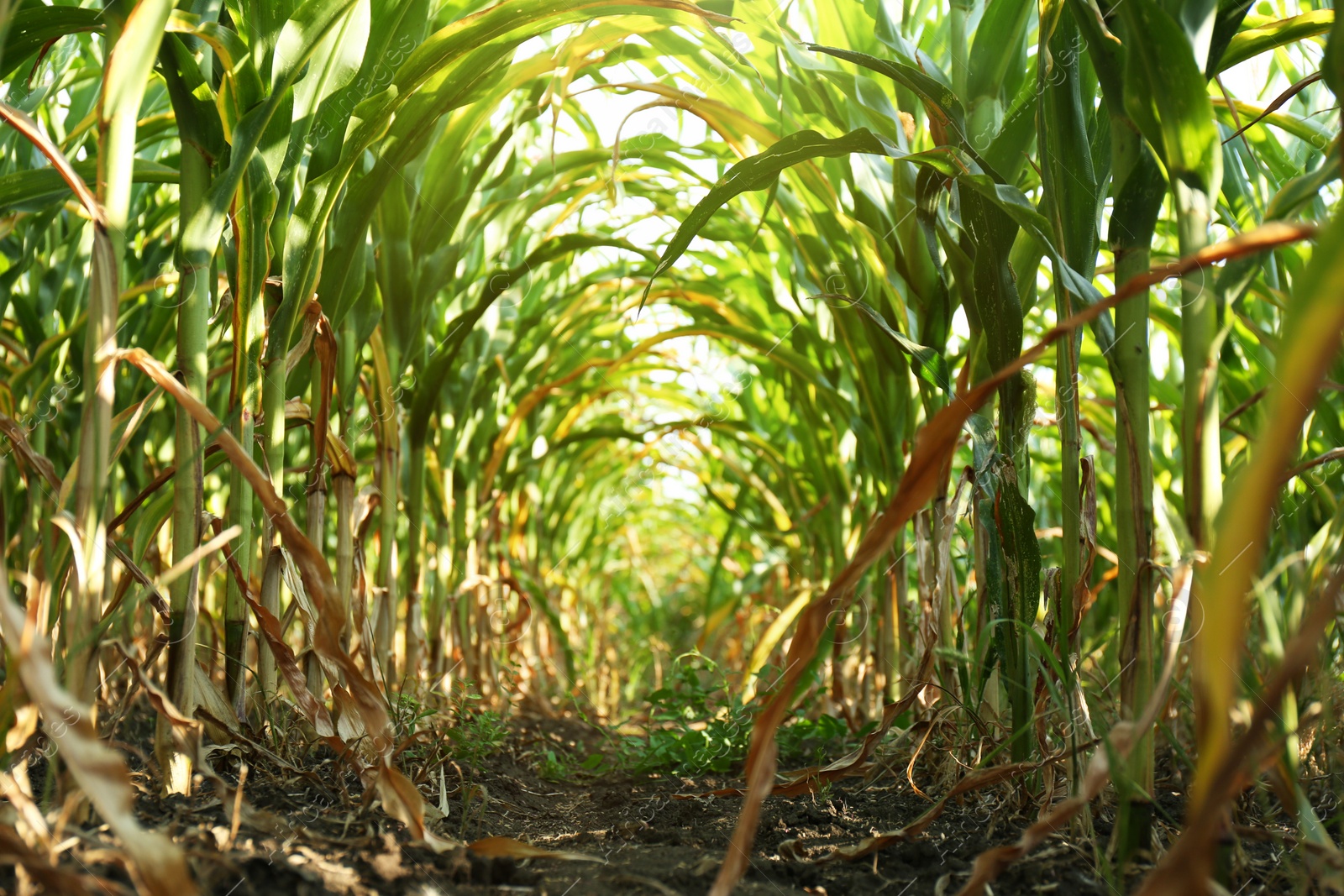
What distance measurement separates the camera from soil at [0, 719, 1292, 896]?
470 mm

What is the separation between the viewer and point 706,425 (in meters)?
1.43

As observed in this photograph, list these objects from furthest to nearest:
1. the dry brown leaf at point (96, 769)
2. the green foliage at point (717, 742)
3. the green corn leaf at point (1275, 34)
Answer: the green foliage at point (717, 742)
the green corn leaf at point (1275, 34)
the dry brown leaf at point (96, 769)

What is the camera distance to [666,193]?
5.54 ft

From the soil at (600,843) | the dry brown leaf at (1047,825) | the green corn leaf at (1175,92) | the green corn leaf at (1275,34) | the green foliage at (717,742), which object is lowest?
the green foliage at (717,742)

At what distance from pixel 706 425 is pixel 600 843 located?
799 millimetres

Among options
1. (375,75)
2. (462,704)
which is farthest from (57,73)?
Result: (462,704)

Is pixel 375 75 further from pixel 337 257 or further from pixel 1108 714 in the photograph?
pixel 1108 714

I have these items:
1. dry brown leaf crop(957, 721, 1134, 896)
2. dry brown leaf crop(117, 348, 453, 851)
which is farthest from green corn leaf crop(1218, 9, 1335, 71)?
dry brown leaf crop(117, 348, 453, 851)

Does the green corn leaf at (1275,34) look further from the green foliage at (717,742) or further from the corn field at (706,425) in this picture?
the green foliage at (717,742)

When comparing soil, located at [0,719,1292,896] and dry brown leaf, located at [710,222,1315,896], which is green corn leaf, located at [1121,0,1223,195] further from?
soil, located at [0,719,1292,896]

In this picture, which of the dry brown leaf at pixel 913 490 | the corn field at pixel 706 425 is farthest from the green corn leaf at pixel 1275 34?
the dry brown leaf at pixel 913 490

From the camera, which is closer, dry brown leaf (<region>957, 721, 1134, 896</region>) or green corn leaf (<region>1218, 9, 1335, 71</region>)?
dry brown leaf (<region>957, 721, 1134, 896</region>)

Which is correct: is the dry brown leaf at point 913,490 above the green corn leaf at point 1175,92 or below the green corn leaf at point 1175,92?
below

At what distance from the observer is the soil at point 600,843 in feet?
1.54
